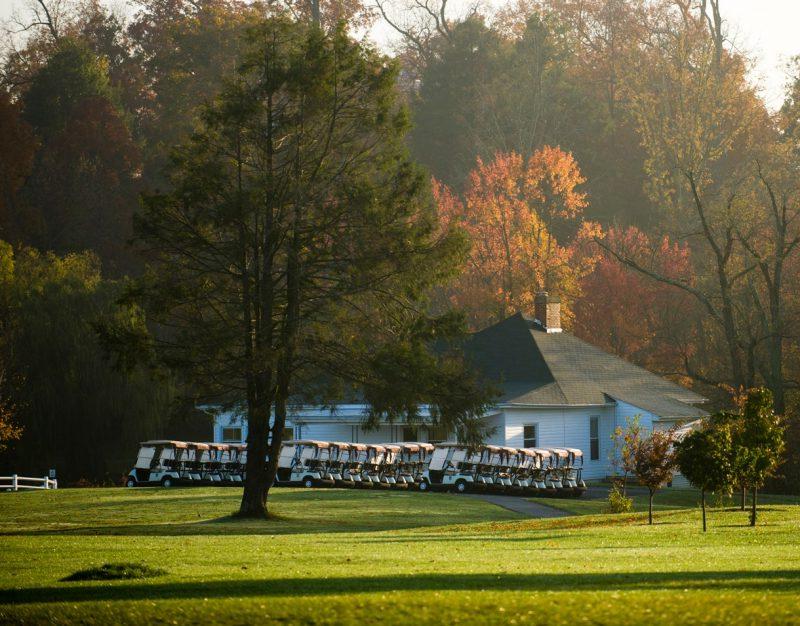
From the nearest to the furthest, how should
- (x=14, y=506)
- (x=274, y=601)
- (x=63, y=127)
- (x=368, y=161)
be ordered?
(x=274, y=601)
(x=368, y=161)
(x=14, y=506)
(x=63, y=127)

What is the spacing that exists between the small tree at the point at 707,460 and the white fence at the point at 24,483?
2504cm

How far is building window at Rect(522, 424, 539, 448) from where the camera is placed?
5309 cm

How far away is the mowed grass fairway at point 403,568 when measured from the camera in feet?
46.8

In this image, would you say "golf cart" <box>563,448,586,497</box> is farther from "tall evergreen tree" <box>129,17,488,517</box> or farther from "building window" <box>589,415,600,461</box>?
"tall evergreen tree" <box>129,17,488,517</box>

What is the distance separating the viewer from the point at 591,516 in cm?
3528

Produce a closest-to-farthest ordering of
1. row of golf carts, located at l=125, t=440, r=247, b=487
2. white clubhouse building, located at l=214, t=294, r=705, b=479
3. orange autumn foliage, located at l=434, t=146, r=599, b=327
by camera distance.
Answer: row of golf carts, located at l=125, t=440, r=247, b=487 → white clubhouse building, located at l=214, t=294, r=705, b=479 → orange autumn foliage, located at l=434, t=146, r=599, b=327

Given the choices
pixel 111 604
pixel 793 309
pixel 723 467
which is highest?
pixel 793 309

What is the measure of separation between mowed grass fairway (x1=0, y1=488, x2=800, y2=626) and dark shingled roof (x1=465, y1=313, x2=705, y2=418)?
17975 millimetres

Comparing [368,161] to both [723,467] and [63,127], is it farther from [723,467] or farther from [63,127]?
[63,127]

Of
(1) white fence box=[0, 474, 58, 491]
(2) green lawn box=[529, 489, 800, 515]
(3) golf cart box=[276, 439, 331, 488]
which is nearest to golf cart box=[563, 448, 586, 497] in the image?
(2) green lawn box=[529, 489, 800, 515]

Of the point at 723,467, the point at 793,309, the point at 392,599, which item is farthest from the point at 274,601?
the point at 793,309

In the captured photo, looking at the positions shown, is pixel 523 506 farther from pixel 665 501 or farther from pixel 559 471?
pixel 559 471

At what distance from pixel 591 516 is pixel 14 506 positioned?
15948 mm

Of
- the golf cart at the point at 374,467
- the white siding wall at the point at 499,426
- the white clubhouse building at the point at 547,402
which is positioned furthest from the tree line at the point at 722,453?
the white clubhouse building at the point at 547,402
